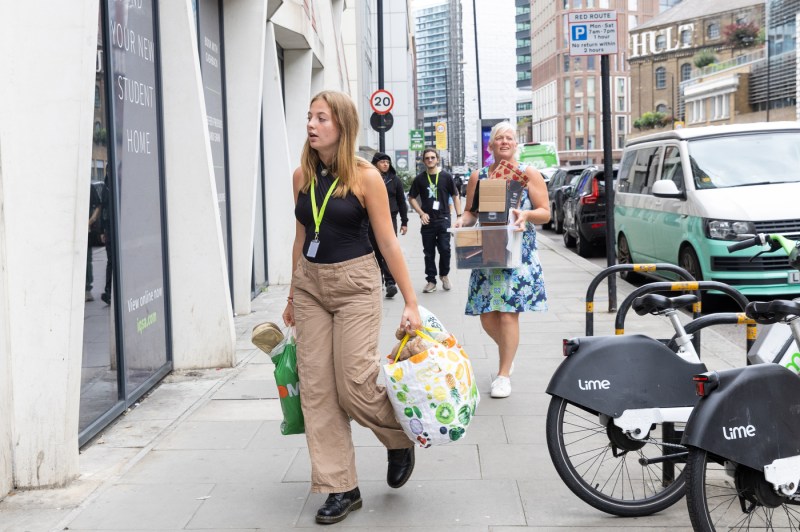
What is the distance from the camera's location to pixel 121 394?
6375 millimetres

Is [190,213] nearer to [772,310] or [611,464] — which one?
[611,464]

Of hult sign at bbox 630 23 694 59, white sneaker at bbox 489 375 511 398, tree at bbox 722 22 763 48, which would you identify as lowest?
white sneaker at bbox 489 375 511 398

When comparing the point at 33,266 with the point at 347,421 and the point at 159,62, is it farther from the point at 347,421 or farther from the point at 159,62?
the point at 159,62

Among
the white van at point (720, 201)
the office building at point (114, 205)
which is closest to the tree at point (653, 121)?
the white van at point (720, 201)

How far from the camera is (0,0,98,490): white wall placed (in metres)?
4.43

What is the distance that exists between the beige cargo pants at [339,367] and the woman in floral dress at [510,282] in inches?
89.4

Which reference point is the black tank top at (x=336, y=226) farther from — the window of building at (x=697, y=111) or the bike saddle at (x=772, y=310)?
the window of building at (x=697, y=111)

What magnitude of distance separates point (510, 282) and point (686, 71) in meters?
123

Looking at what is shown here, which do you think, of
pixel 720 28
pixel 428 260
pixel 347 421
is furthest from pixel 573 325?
pixel 720 28

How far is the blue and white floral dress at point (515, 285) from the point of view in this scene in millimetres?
6543

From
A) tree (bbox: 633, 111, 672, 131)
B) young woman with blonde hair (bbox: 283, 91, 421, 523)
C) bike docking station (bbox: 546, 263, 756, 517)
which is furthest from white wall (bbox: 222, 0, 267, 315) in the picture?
tree (bbox: 633, 111, 672, 131)

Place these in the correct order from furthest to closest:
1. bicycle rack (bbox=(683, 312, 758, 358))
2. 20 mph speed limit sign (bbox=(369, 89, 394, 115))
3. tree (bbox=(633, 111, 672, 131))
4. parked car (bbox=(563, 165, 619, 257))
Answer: tree (bbox=(633, 111, 672, 131))
20 mph speed limit sign (bbox=(369, 89, 394, 115))
parked car (bbox=(563, 165, 619, 257))
bicycle rack (bbox=(683, 312, 758, 358))

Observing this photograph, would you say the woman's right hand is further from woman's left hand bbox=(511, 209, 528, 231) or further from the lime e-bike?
woman's left hand bbox=(511, 209, 528, 231)

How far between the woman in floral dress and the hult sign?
12280 cm
